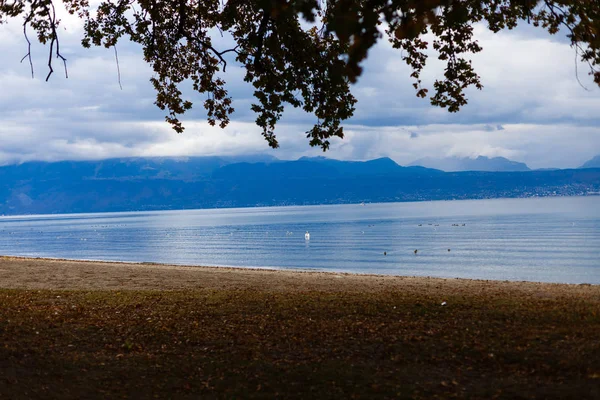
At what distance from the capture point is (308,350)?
1045cm

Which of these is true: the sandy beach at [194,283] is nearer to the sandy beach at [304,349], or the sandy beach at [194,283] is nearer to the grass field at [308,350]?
the sandy beach at [304,349]

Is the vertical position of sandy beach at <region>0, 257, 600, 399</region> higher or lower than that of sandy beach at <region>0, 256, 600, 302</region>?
higher

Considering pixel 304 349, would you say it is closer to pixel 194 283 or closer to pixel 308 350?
pixel 308 350

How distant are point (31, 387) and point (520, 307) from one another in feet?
29.2

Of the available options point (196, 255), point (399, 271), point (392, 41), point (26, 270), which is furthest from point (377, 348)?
point (196, 255)

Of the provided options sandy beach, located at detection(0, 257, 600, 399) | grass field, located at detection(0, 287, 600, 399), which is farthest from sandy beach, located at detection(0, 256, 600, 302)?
grass field, located at detection(0, 287, 600, 399)

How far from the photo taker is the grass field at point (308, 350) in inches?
352

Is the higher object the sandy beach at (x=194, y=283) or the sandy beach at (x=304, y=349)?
the sandy beach at (x=304, y=349)

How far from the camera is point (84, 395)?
30.5ft

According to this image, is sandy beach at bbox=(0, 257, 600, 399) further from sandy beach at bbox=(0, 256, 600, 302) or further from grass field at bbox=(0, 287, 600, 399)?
sandy beach at bbox=(0, 256, 600, 302)

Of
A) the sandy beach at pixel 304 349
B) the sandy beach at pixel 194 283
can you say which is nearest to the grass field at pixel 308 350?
the sandy beach at pixel 304 349

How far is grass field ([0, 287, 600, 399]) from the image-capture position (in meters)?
8.95

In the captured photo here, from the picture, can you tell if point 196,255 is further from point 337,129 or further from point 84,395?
point 84,395

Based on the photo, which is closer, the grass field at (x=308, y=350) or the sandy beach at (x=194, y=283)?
the grass field at (x=308, y=350)
